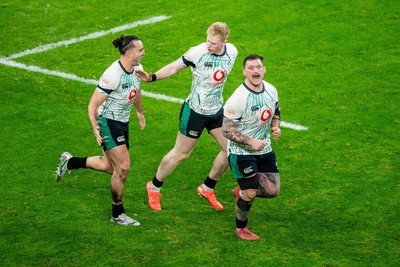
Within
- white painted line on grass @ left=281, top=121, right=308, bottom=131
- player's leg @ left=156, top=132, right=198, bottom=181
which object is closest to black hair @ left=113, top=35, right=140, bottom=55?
player's leg @ left=156, top=132, right=198, bottom=181

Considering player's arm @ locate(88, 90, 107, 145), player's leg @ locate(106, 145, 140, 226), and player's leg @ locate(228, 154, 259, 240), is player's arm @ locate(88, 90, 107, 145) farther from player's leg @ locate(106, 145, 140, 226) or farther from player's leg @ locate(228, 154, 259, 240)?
player's leg @ locate(228, 154, 259, 240)

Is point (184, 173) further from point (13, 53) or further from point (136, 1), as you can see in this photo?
point (136, 1)

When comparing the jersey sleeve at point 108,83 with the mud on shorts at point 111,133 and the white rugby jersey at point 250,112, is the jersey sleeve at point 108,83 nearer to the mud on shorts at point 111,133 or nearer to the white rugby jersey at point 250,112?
the mud on shorts at point 111,133

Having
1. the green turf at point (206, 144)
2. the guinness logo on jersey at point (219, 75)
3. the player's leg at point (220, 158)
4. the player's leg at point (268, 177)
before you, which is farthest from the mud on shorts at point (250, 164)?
the guinness logo on jersey at point (219, 75)

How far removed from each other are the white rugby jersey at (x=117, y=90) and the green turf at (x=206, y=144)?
4.74 ft

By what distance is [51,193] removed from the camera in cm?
1230

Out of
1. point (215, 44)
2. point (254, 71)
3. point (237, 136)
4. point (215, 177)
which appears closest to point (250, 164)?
point (237, 136)

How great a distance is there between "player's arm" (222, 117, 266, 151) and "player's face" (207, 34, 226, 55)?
1.41 meters

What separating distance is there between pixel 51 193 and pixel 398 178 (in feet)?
16.7

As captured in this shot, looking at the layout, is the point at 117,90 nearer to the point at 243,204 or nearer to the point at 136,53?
the point at 136,53

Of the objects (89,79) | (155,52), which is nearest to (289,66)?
(155,52)

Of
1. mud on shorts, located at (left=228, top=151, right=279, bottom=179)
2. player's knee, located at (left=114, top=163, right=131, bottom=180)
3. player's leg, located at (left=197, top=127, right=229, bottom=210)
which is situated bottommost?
player's leg, located at (left=197, top=127, right=229, bottom=210)

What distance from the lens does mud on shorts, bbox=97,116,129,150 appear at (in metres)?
11.2

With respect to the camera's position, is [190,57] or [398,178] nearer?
[190,57]
